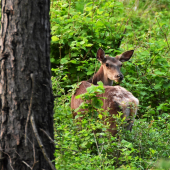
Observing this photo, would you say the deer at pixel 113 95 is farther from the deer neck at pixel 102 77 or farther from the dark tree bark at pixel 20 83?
the dark tree bark at pixel 20 83

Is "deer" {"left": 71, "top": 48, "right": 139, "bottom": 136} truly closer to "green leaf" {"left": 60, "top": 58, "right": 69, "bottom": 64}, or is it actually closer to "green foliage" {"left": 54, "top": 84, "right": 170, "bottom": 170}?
"green foliage" {"left": 54, "top": 84, "right": 170, "bottom": 170}

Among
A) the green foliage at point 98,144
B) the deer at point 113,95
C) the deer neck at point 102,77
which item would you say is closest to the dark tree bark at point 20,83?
the green foliage at point 98,144

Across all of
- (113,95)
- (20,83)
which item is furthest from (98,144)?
(20,83)

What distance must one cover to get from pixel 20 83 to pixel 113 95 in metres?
2.32

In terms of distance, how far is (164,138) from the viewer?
470cm

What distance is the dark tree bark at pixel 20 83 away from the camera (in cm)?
293

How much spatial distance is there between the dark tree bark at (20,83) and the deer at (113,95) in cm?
116

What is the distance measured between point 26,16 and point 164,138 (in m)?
2.95

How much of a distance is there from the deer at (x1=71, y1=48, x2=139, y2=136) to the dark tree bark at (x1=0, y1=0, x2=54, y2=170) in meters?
1.16

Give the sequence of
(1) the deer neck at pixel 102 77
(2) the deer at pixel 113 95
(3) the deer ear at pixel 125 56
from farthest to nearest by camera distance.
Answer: (3) the deer ear at pixel 125 56 < (1) the deer neck at pixel 102 77 < (2) the deer at pixel 113 95

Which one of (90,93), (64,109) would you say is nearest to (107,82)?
(64,109)

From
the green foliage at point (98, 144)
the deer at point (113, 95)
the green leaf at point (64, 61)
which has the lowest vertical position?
the green foliage at point (98, 144)

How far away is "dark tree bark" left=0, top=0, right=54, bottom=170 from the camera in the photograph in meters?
2.93

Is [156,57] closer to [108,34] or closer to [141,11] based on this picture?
[108,34]
